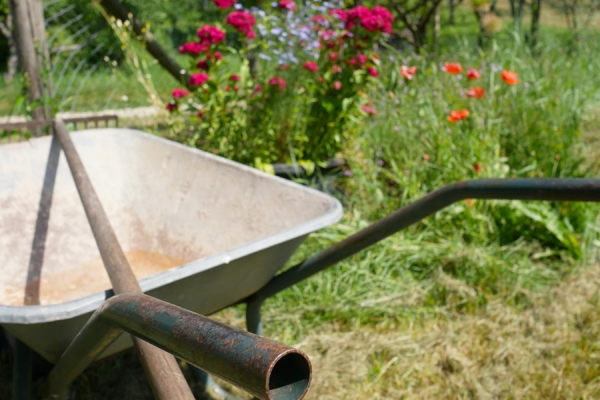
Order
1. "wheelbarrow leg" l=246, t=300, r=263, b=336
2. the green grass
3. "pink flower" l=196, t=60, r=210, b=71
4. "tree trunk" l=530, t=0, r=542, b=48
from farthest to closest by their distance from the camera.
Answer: "tree trunk" l=530, t=0, r=542, b=48 < "pink flower" l=196, t=60, r=210, b=71 < the green grass < "wheelbarrow leg" l=246, t=300, r=263, b=336

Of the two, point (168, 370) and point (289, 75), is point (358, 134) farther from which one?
point (168, 370)

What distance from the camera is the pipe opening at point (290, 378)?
0.63 m

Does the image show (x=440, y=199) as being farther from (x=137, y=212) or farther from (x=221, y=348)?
(x=137, y=212)

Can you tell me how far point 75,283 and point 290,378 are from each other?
5.35 feet

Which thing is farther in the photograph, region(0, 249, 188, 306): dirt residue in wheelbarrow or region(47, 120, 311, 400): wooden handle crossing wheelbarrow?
region(0, 249, 188, 306): dirt residue in wheelbarrow

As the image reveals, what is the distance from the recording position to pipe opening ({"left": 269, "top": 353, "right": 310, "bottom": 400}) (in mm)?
626

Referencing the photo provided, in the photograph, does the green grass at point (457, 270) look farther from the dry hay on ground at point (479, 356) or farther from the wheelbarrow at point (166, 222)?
the wheelbarrow at point (166, 222)

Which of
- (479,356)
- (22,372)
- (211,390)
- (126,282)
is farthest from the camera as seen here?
(479,356)

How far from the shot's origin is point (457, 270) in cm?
253

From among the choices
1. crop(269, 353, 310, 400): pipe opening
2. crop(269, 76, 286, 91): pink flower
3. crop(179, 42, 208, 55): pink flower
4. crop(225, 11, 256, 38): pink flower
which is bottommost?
crop(269, 76, 286, 91): pink flower

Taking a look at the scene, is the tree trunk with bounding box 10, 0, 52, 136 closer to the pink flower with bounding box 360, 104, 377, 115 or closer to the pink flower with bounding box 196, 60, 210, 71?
the pink flower with bounding box 196, 60, 210, 71

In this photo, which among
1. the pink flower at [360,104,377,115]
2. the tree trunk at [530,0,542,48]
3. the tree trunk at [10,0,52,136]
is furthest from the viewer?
the tree trunk at [530,0,542,48]

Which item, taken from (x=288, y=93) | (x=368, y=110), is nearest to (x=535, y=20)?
(x=368, y=110)

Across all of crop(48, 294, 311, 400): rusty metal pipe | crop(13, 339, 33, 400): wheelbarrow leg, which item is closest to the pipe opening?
crop(48, 294, 311, 400): rusty metal pipe
